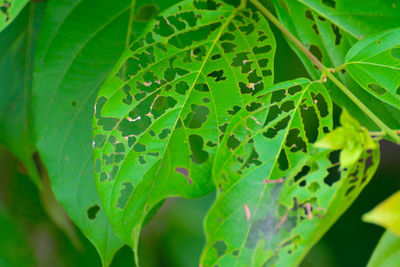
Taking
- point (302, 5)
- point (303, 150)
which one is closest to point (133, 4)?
point (302, 5)

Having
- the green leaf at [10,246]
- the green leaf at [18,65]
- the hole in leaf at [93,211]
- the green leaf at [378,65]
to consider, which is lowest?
the green leaf at [10,246]

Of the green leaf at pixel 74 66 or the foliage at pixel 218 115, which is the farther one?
the green leaf at pixel 74 66

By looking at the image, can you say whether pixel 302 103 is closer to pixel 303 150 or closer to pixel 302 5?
pixel 303 150

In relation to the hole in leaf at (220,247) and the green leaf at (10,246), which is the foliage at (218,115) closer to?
the hole in leaf at (220,247)

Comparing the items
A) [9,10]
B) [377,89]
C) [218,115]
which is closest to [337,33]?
[377,89]

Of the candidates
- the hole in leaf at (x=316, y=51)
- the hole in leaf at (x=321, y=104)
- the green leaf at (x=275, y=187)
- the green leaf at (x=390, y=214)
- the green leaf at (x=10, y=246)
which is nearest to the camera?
the green leaf at (x=390, y=214)

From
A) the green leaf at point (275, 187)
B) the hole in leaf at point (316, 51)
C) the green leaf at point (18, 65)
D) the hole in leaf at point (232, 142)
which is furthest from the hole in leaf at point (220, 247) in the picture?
the green leaf at point (18, 65)

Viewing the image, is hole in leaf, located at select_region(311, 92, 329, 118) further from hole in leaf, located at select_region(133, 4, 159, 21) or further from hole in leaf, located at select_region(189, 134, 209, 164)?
hole in leaf, located at select_region(133, 4, 159, 21)
